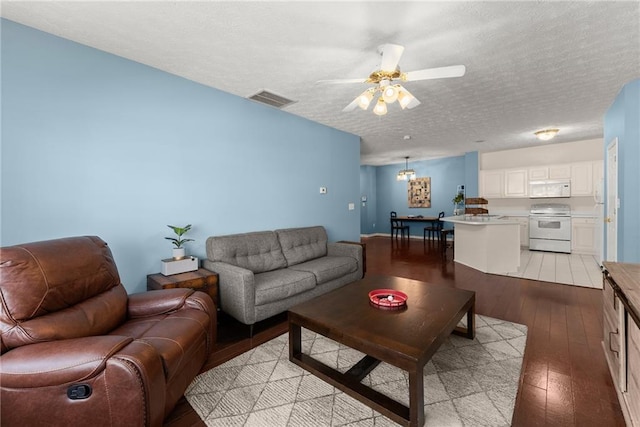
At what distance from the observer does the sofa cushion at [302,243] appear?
3.55 metres

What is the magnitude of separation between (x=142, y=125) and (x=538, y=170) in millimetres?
7822

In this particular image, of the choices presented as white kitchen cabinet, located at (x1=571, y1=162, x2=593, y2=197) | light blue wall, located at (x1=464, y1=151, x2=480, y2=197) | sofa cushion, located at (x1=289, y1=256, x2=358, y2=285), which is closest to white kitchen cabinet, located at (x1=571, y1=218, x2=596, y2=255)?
A: white kitchen cabinet, located at (x1=571, y1=162, x2=593, y2=197)

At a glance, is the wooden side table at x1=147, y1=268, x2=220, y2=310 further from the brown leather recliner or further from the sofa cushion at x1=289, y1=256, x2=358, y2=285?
the sofa cushion at x1=289, y1=256, x2=358, y2=285

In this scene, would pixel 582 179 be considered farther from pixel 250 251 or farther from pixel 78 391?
pixel 78 391

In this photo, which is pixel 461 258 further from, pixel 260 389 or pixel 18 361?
pixel 18 361

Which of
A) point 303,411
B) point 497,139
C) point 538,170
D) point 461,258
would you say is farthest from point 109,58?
point 538,170

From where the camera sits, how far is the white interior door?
3.52m

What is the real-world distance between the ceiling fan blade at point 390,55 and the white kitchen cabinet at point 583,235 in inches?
257

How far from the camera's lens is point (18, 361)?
1204 millimetres

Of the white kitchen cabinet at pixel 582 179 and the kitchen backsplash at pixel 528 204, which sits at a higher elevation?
the white kitchen cabinet at pixel 582 179

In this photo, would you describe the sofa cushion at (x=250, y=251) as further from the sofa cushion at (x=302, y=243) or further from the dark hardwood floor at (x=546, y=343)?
the dark hardwood floor at (x=546, y=343)

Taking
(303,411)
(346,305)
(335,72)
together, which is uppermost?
(335,72)

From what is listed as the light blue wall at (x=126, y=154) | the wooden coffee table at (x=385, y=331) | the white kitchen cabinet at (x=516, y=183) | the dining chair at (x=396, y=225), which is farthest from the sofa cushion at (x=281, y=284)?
the white kitchen cabinet at (x=516, y=183)

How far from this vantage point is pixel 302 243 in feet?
12.4
